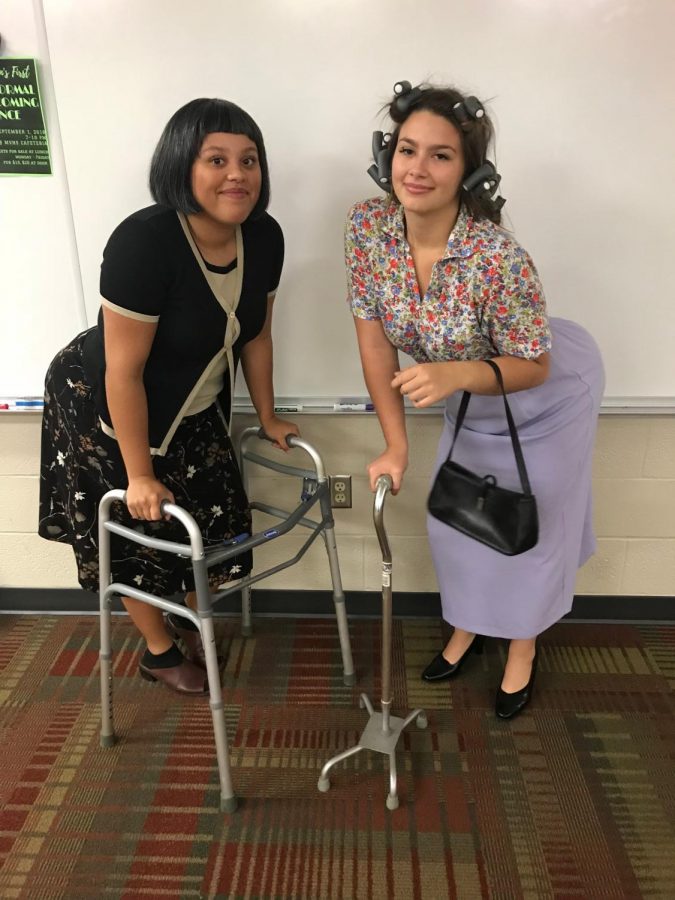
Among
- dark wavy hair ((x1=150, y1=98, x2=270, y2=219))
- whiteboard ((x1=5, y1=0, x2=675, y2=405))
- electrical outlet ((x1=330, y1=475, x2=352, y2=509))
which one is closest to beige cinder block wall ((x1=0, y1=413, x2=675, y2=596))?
electrical outlet ((x1=330, y1=475, x2=352, y2=509))

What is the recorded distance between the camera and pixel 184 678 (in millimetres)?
1879

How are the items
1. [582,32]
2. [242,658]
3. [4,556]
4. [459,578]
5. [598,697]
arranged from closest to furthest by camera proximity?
1. [582,32]
2. [459,578]
3. [598,697]
4. [242,658]
5. [4,556]

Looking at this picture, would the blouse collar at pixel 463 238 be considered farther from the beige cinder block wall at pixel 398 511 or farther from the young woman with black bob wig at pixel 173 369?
the beige cinder block wall at pixel 398 511

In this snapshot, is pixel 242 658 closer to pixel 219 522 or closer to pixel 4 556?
pixel 219 522

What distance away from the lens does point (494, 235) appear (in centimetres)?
129

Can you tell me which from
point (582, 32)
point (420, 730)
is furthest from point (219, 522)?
point (582, 32)

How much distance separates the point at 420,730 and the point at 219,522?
75 cm

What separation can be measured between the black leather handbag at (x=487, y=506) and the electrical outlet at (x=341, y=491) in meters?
0.50

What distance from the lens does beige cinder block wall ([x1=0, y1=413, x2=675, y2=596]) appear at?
189cm

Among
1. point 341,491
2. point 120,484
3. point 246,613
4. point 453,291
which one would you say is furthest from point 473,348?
point 246,613

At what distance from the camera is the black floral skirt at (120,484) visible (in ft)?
5.17

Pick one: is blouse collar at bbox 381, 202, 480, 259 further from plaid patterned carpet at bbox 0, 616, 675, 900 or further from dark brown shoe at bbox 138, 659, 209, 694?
dark brown shoe at bbox 138, 659, 209, 694

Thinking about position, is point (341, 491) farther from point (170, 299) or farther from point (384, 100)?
point (384, 100)

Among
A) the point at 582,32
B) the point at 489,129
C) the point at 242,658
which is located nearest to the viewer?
the point at 489,129
